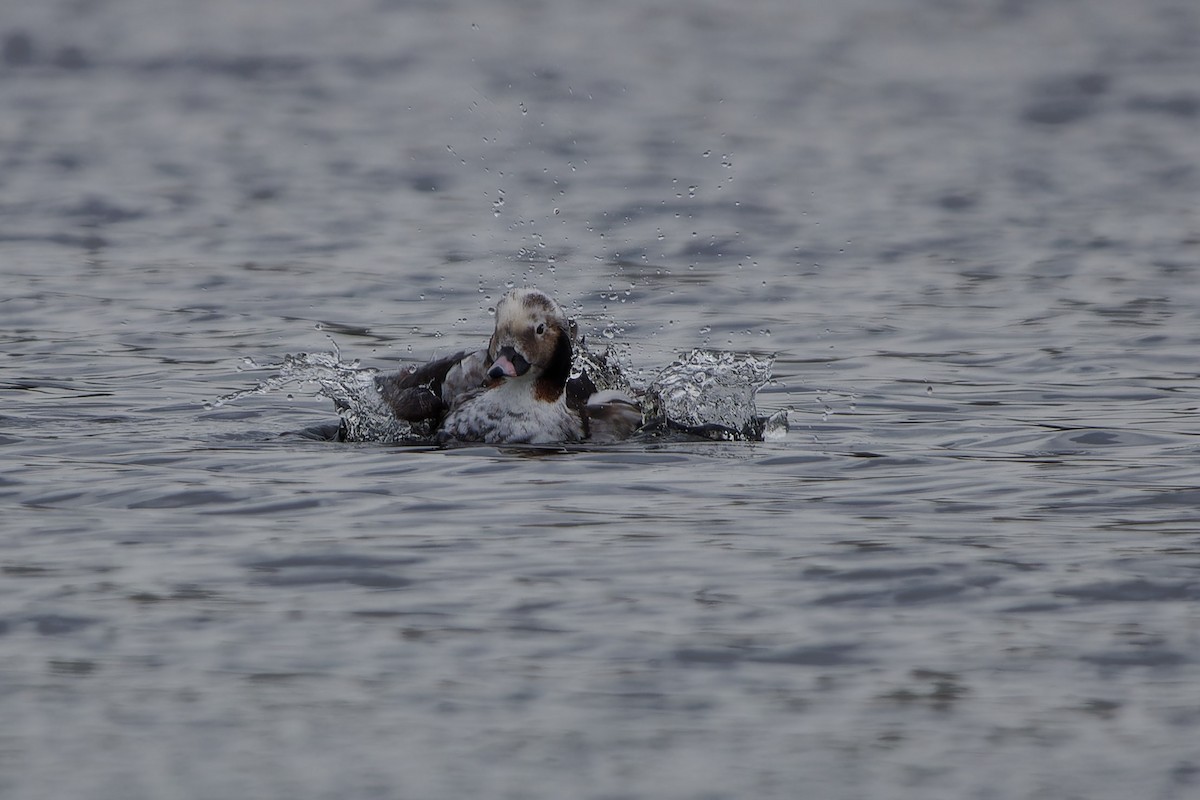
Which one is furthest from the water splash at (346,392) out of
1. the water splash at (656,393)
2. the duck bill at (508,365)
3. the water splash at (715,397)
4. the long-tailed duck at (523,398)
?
the water splash at (715,397)

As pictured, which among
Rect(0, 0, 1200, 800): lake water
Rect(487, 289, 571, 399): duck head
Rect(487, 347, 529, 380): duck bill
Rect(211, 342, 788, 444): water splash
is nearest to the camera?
Rect(0, 0, 1200, 800): lake water

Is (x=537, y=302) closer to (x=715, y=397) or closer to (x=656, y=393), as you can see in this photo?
(x=656, y=393)

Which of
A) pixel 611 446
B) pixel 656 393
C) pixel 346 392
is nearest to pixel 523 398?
pixel 611 446

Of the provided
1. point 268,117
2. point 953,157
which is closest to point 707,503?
point 953,157

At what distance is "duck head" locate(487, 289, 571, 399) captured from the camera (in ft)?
34.8

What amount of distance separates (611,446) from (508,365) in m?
0.65

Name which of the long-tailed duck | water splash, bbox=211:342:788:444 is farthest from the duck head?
water splash, bbox=211:342:788:444

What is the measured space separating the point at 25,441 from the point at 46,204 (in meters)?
8.50

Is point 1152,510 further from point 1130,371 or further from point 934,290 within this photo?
point 934,290

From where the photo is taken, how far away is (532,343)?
1073cm

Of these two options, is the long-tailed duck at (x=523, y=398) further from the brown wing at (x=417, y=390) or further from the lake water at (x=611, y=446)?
the lake water at (x=611, y=446)

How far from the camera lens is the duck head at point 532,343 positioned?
34.8 feet

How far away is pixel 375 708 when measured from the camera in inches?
242

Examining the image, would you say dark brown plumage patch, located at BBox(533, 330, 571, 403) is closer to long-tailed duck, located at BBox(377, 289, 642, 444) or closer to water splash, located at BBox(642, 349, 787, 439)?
long-tailed duck, located at BBox(377, 289, 642, 444)
